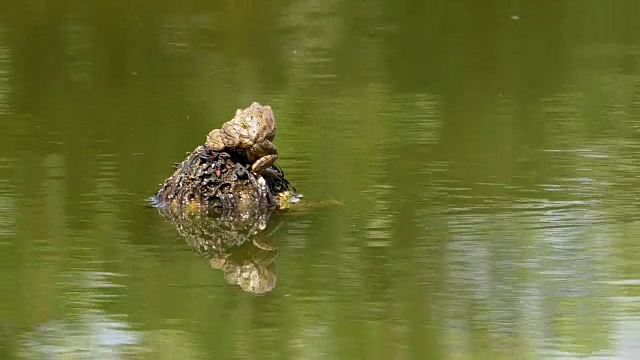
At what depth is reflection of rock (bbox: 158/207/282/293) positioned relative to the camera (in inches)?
279

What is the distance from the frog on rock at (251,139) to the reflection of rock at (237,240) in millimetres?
291

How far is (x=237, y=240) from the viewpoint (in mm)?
7805

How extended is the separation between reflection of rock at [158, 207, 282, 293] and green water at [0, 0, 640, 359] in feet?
0.26

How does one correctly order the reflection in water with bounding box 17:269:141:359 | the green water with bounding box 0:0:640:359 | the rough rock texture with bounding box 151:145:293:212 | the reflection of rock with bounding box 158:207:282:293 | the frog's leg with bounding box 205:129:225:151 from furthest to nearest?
1. the frog's leg with bounding box 205:129:225:151
2. the rough rock texture with bounding box 151:145:293:212
3. the reflection of rock with bounding box 158:207:282:293
4. the green water with bounding box 0:0:640:359
5. the reflection in water with bounding box 17:269:141:359

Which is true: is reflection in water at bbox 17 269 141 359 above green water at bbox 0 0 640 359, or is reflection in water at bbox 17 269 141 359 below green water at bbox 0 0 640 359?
above

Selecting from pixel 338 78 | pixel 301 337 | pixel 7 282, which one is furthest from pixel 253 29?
pixel 301 337

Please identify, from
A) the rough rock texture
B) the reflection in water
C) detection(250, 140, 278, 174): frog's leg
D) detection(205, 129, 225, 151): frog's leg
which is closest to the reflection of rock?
the rough rock texture

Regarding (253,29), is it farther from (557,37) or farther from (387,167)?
(387,167)

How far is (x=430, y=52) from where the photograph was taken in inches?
517

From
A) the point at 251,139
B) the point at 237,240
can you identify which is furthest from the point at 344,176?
the point at 237,240

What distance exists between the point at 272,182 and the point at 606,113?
315cm

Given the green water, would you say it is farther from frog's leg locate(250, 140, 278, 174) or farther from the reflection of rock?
frog's leg locate(250, 140, 278, 174)

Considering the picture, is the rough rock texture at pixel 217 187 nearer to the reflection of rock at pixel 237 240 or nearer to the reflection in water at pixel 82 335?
the reflection of rock at pixel 237 240

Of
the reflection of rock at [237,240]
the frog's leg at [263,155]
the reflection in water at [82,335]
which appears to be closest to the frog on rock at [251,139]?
the frog's leg at [263,155]
